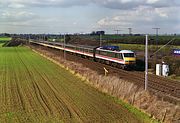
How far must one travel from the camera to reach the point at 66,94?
2709 centimetres

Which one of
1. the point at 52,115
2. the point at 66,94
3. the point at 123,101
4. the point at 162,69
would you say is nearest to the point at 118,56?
the point at 162,69

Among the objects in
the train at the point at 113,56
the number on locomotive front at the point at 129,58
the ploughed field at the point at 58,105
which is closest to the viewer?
the ploughed field at the point at 58,105

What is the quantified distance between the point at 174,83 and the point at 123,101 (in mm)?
13252

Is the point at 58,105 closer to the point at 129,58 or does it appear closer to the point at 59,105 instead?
the point at 59,105

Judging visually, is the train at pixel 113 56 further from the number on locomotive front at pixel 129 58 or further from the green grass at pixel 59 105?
the green grass at pixel 59 105

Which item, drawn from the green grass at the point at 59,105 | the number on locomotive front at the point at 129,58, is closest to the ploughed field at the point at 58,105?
the green grass at the point at 59,105

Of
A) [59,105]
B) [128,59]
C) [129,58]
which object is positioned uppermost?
[129,58]

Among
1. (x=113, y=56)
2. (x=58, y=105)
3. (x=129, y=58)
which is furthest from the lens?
(x=113, y=56)

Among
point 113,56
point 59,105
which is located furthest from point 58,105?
point 113,56

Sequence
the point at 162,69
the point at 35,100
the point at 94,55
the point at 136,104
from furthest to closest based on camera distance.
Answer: the point at 94,55 < the point at 162,69 < the point at 35,100 < the point at 136,104

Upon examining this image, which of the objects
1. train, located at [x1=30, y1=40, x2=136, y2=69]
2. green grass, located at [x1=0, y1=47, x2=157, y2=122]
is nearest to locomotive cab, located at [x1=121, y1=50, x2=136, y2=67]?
train, located at [x1=30, y1=40, x2=136, y2=69]

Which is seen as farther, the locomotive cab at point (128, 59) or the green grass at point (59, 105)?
the locomotive cab at point (128, 59)

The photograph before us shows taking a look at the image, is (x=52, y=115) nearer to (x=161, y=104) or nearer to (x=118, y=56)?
(x=161, y=104)

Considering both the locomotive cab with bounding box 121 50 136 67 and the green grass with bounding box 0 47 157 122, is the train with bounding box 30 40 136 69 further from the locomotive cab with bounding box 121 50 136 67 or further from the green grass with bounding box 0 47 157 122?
the green grass with bounding box 0 47 157 122
